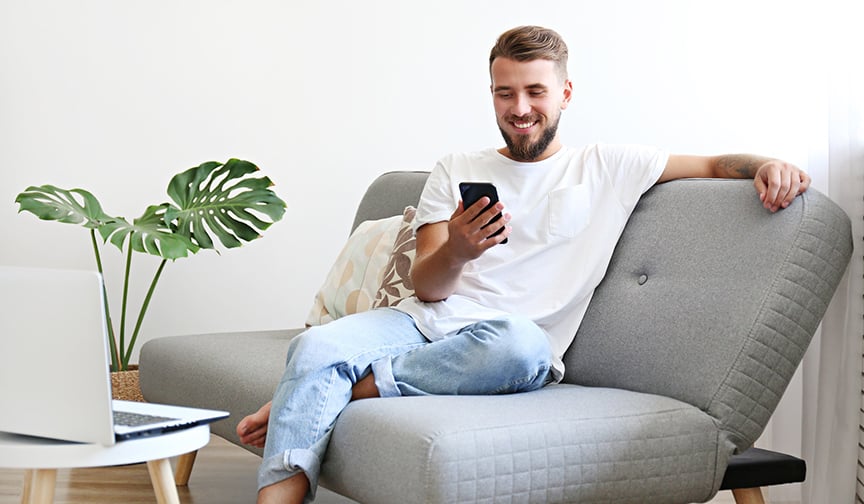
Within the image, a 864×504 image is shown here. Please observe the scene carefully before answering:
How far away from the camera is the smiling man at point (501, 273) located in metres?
1.92

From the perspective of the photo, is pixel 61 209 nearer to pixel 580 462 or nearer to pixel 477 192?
pixel 477 192

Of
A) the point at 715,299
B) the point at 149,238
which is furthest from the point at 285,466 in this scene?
the point at 149,238

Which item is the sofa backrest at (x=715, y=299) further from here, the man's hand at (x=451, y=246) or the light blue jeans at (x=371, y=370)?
the man's hand at (x=451, y=246)

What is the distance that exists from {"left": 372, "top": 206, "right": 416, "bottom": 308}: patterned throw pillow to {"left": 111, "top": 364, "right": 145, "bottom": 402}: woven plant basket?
112 cm

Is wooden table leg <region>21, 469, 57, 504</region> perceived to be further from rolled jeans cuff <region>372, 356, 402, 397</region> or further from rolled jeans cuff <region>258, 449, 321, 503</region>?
rolled jeans cuff <region>372, 356, 402, 397</region>

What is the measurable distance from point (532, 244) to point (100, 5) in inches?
92.0

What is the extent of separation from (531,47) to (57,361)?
127 centimetres

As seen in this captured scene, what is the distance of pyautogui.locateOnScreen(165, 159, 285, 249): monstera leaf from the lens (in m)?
3.46

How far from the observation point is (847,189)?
2.20 meters

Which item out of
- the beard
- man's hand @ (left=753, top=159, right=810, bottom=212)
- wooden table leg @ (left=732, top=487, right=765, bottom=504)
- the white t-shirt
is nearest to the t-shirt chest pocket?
the white t-shirt

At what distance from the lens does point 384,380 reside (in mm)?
1978

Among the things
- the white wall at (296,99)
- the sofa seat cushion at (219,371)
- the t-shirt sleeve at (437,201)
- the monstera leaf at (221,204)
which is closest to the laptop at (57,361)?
the sofa seat cushion at (219,371)

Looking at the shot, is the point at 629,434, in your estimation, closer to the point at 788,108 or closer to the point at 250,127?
Answer: the point at 788,108

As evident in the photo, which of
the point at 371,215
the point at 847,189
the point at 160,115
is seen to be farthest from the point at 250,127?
the point at 847,189
